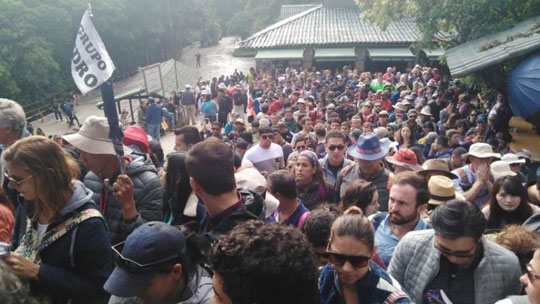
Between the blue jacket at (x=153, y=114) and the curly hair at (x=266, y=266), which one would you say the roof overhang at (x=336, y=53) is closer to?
the blue jacket at (x=153, y=114)

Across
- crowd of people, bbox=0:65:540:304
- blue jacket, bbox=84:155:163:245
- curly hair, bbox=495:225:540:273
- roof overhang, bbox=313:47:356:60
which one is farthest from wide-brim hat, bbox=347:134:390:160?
roof overhang, bbox=313:47:356:60

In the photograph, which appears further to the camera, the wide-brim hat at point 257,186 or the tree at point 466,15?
the tree at point 466,15

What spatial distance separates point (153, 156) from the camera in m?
5.46

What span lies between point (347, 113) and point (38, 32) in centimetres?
2560

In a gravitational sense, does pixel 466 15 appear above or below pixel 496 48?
above

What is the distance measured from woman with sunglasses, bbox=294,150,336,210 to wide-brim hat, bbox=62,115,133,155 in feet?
6.31

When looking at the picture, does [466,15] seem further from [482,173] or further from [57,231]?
[57,231]

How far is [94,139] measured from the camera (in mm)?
3172

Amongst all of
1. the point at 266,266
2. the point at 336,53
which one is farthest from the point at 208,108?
the point at 336,53

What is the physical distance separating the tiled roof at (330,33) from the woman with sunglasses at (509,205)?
23.2 metres

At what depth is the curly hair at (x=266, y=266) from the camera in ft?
5.22

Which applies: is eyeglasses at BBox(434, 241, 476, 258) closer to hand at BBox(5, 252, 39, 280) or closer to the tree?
hand at BBox(5, 252, 39, 280)

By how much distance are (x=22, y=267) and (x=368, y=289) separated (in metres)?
1.79

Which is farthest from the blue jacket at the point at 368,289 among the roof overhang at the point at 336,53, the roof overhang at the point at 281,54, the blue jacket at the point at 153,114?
the roof overhang at the point at 281,54
